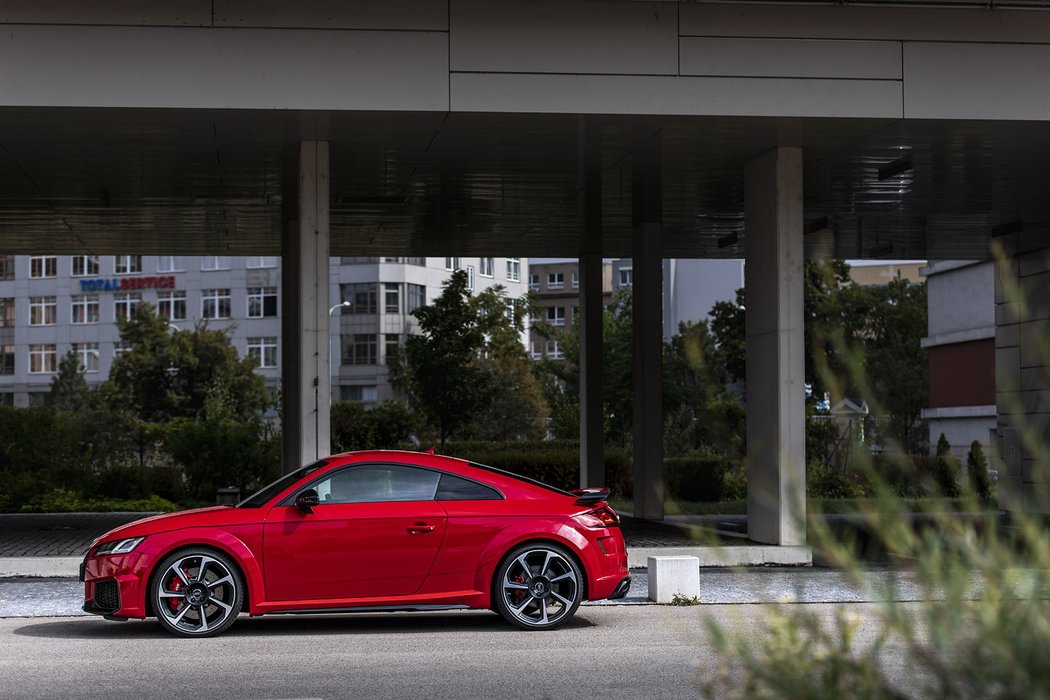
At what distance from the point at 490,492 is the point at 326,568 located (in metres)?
1.50

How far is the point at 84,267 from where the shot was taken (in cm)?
8644

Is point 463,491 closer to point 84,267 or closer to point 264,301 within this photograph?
point 264,301

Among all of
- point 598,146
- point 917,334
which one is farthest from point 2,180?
point 917,334

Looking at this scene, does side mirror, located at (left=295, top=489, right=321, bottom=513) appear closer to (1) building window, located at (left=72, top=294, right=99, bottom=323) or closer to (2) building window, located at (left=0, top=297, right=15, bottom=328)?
(1) building window, located at (left=72, top=294, right=99, bottom=323)

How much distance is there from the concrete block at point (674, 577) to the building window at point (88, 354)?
258 feet

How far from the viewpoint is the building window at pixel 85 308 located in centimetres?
8656

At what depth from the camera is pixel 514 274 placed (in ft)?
327

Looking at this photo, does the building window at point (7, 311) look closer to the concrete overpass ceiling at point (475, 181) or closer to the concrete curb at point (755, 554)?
the concrete overpass ceiling at point (475, 181)

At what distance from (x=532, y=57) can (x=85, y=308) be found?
3033 inches

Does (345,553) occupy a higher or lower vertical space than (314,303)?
lower

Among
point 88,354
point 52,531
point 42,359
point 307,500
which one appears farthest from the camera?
point 42,359

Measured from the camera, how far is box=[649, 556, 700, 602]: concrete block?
13367 mm

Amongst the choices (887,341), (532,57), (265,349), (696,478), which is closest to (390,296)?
(265,349)

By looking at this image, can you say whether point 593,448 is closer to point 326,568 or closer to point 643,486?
point 643,486
